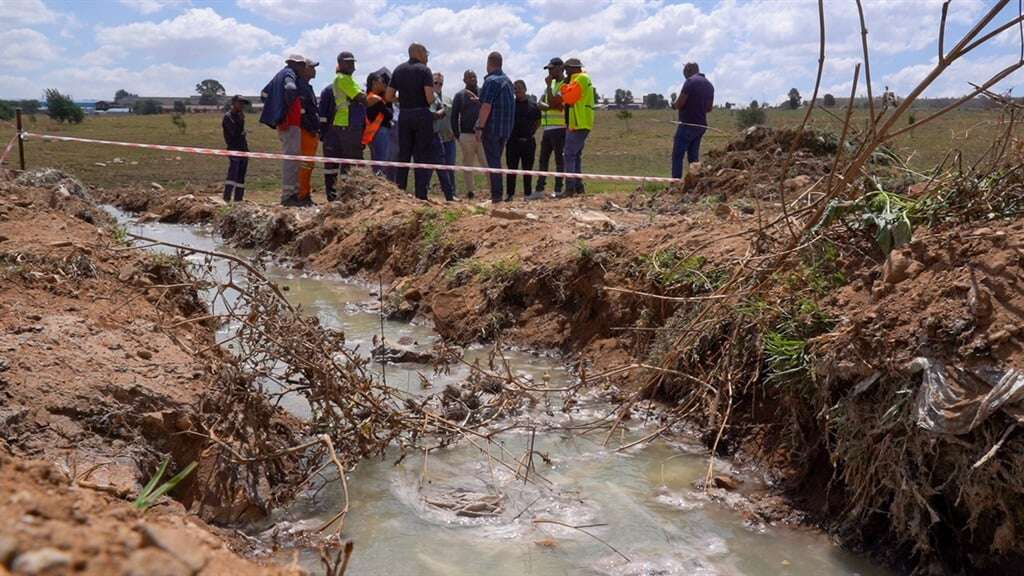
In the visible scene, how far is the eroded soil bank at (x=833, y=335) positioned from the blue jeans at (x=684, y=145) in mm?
3364

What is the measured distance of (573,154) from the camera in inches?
445

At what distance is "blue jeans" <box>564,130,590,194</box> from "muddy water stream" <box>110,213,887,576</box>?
21.8 feet

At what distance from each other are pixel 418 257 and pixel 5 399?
207 inches

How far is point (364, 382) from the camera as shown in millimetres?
4156

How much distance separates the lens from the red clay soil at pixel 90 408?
1.60 m

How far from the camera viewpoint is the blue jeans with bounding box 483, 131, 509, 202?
36.0 ft

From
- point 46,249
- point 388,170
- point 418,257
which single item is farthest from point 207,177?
point 46,249

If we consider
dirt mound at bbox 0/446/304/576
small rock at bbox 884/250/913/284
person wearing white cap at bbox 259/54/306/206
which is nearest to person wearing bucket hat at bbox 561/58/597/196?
person wearing white cap at bbox 259/54/306/206

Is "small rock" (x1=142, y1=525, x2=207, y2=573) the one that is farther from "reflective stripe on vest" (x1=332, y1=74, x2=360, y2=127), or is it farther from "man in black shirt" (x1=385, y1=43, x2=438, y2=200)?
"reflective stripe on vest" (x1=332, y1=74, x2=360, y2=127)

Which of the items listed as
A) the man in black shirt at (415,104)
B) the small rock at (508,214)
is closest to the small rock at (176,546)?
the small rock at (508,214)

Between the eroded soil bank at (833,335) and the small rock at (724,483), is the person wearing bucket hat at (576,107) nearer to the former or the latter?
the eroded soil bank at (833,335)

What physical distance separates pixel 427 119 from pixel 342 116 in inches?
68.2

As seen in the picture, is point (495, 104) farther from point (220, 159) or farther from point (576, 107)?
point (220, 159)

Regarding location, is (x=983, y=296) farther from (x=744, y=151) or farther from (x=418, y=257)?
(x=744, y=151)
